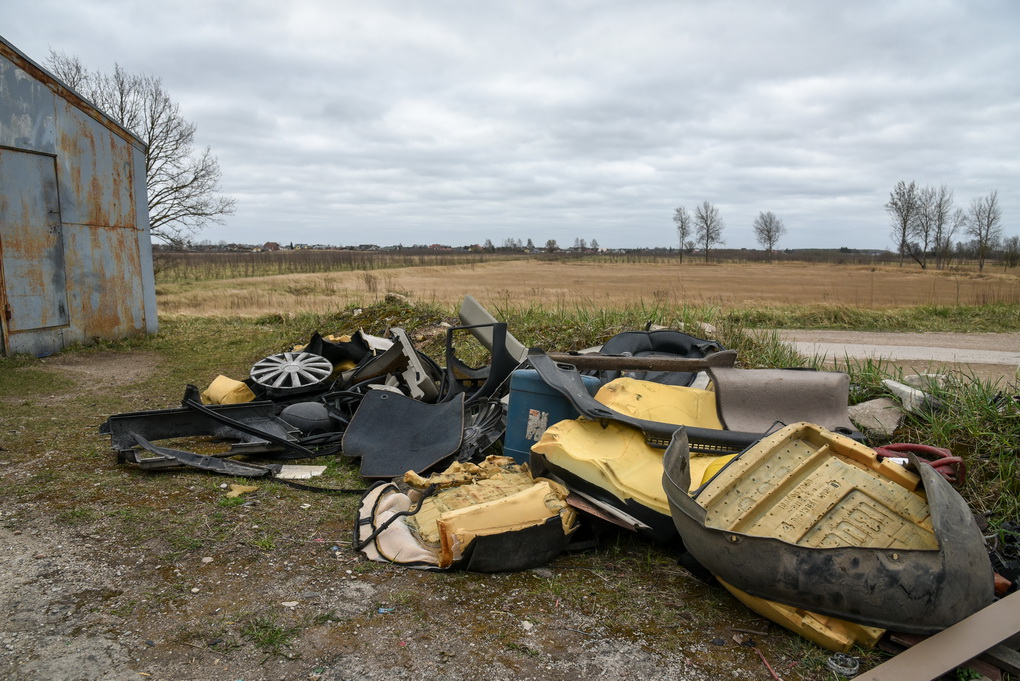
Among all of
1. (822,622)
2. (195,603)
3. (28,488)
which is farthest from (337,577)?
(28,488)

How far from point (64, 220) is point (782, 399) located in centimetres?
1032

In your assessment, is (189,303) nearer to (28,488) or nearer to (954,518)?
(28,488)

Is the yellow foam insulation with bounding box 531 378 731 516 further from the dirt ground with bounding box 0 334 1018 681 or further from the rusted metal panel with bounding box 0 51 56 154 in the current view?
the rusted metal panel with bounding box 0 51 56 154

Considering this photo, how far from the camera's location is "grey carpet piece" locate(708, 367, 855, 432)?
4.06 meters

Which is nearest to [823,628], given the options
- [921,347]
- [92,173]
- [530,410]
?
[530,410]

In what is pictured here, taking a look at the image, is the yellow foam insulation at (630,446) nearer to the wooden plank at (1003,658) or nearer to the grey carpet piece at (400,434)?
the grey carpet piece at (400,434)

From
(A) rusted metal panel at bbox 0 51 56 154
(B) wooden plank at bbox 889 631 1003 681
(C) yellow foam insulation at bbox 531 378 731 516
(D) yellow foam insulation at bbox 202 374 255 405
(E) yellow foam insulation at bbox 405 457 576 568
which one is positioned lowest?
A: (B) wooden plank at bbox 889 631 1003 681

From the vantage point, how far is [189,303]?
23.2 metres

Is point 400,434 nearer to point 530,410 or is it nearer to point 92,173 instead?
point 530,410

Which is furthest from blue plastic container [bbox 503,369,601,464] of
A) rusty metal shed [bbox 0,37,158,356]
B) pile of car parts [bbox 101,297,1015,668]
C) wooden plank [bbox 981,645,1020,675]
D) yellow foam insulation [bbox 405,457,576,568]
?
rusty metal shed [bbox 0,37,158,356]

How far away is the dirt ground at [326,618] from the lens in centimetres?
245

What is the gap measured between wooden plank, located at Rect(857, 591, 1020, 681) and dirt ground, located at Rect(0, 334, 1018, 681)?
0.30m

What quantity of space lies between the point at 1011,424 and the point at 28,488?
20.4 feet

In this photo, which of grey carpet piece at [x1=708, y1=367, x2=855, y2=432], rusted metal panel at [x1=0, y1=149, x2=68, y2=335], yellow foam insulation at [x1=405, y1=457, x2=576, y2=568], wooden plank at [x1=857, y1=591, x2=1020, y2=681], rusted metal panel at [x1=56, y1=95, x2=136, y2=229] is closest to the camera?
wooden plank at [x1=857, y1=591, x2=1020, y2=681]
